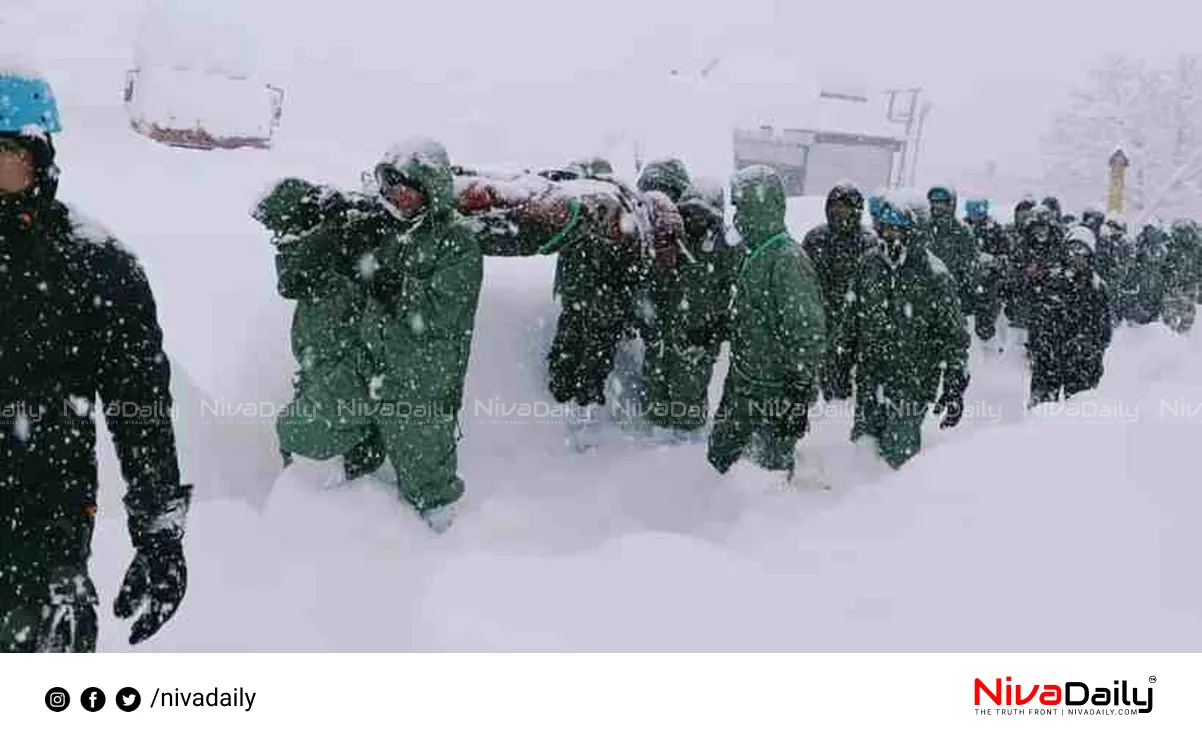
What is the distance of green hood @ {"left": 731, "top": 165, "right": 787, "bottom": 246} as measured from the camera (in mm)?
5402

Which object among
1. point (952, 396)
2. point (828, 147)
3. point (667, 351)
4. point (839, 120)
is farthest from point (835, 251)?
point (839, 120)

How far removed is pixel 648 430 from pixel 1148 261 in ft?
35.3

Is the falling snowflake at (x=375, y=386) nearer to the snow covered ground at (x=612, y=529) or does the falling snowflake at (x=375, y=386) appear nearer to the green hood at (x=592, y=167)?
the snow covered ground at (x=612, y=529)

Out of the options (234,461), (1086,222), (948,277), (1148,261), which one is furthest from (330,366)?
(1148,261)

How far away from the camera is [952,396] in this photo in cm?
630

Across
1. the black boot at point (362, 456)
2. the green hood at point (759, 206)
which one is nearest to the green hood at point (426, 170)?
the black boot at point (362, 456)

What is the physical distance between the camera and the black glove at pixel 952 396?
6.23 meters

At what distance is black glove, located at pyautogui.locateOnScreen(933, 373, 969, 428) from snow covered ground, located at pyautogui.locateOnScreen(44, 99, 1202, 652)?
0.53 meters

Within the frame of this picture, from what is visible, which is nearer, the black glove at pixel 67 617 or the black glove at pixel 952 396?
the black glove at pixel 67 617

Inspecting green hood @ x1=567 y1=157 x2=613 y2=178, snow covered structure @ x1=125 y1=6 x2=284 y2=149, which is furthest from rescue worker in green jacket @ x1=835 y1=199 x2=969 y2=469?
snow covered structure @ x1=125 y1=6 x2=284 y2=149

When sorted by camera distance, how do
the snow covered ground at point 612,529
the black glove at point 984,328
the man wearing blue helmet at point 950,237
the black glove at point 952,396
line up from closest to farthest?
the snow covered ground at point 612,529 → the black glove at point 952,396 → the man wearing blue helmet at point 950,237 → the black glove at point 984,328

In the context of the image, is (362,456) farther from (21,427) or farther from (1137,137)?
(1137,137)

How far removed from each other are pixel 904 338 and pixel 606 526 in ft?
7.01

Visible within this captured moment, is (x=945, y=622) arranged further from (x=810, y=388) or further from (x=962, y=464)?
(x=810, y=388)
